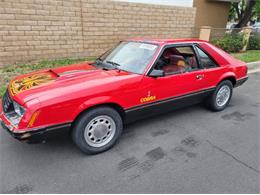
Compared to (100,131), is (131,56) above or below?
above

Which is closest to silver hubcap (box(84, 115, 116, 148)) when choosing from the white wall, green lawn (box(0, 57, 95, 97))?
green lawn (box(0, 57, 95, 97))

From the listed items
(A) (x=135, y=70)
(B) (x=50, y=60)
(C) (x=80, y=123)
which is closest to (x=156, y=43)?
(A) (x=135, y=70)

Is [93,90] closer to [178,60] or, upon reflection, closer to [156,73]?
[156,73]

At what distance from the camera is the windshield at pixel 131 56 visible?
3.25 m

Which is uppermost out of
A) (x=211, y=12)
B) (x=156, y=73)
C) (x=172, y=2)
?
(x=172, y=2)

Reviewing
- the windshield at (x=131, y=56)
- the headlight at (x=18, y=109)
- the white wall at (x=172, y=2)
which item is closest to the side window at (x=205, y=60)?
the windshield at (x=131, y=56)

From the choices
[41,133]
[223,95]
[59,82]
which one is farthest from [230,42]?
[41,133]

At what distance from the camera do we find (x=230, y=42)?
35.8 feet

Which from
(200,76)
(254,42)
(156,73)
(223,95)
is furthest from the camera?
(254,42)

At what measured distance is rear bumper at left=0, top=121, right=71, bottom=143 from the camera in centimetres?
237

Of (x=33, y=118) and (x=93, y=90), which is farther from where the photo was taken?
(x=93, y=90)

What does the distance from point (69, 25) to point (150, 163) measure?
258 inches

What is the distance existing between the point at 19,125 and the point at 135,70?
1736 mm

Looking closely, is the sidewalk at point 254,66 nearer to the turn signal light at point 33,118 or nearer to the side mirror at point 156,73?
the side mirror at point 156,73
